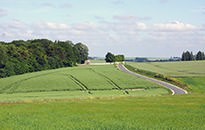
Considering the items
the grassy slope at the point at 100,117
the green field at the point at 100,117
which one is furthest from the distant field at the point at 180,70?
the grassy slope at the point at 100,117

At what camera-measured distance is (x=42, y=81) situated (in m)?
76.4

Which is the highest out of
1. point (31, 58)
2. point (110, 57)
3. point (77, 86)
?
point (110, 57)

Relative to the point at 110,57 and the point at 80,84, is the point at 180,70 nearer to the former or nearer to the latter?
the point at 80,84

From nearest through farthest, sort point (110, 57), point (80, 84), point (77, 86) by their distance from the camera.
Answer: point (77, 86)
point (80, 84)
point (110, 57)

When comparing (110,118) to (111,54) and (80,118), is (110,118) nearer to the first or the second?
(80,118)

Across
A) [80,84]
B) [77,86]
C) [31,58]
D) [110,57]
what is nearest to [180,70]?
[80,84]

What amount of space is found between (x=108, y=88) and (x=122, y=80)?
1121 cm

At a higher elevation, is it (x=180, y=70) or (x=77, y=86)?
(x=180, y=70)

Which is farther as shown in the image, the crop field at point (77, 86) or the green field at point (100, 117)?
the crop field at point (77, 86)

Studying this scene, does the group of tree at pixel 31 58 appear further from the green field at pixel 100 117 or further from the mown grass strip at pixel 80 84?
the green field at pixel 100 117

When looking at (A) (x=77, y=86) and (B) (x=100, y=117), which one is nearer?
(B) (x=100, y=117)

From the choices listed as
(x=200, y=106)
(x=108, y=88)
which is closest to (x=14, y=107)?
(x=200, y=106)

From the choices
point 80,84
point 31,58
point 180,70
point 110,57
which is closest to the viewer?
point 80,84

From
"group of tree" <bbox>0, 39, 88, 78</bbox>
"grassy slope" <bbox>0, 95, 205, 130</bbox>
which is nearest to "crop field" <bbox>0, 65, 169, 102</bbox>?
"group of tree" <bbox>0, 39, 88, 78</bbox>
